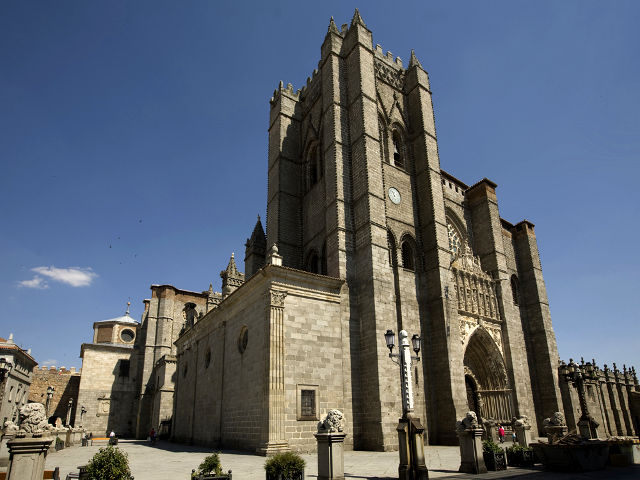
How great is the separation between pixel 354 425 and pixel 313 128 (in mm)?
17063

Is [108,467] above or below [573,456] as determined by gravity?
above

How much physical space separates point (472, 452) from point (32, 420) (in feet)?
31.6

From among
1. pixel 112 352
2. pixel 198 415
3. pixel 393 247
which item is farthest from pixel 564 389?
pixel 112 352

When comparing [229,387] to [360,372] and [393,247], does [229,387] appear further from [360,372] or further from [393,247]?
[393,247]

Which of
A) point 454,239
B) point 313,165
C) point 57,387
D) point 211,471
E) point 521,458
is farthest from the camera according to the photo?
point 57,387

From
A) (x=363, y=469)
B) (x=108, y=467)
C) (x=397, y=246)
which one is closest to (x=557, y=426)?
(x=363, y=469)

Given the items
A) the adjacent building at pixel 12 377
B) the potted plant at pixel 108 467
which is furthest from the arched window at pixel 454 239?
the adjacent building at pixel 12 377

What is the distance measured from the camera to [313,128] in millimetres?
25891

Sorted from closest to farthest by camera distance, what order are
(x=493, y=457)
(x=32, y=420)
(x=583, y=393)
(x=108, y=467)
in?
(x=108, y=467) → (x=32, y=420) → (x=493, y=457) → (x=583, y=393)

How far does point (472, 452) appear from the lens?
10602 mm

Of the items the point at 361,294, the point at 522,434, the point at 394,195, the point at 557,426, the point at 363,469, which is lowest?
the point at 363,469

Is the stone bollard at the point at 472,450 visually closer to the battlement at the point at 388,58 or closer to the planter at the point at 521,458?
the planter at the point at 521,458

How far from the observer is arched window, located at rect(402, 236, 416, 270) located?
70.6 feet

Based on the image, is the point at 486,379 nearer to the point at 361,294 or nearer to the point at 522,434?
the point at 522,434
